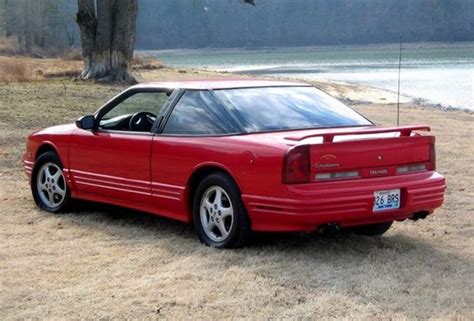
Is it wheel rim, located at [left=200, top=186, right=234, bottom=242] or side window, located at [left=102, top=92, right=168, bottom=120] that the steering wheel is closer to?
side window, located at [left=102, top=92, right=168, bottom=120]

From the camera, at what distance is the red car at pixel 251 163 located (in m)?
5.89

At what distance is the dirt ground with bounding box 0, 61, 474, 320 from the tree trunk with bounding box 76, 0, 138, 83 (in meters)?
18.6

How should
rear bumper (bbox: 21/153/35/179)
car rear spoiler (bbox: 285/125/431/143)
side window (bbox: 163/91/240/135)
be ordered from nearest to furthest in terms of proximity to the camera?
car rear spoiler (bbox: 285/125/431/143) → side window (bbox: 163/91/240/135) → rear bumper (bbox: 21/153/35/179)

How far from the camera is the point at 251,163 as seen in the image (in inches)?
239

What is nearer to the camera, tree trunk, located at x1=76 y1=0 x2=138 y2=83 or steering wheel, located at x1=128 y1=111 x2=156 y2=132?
steering wheel, located at x1=128 y1=111 x2=156 y2=132

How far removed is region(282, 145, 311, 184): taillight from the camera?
5840mm

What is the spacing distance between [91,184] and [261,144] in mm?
2131

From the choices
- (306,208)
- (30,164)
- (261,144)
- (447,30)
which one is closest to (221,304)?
(306,208)

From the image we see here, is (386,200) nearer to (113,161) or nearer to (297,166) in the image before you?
(297,166)

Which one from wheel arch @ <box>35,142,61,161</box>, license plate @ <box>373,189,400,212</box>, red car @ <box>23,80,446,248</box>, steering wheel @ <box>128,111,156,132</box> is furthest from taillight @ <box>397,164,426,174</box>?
wheel arch @ <box>35,142,61,161</box>

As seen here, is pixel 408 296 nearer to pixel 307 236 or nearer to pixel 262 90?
pixel 307 236

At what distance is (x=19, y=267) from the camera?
19.5ft

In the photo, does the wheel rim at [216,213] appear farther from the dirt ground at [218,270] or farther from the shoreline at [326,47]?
the shoreline at [326,47]

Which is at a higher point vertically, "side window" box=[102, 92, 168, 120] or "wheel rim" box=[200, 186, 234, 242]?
"side window" box=[102, 92, 168, 120]
